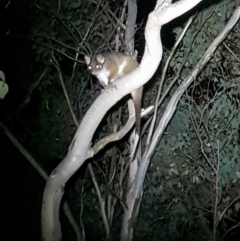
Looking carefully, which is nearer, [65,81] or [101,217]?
[65,81]

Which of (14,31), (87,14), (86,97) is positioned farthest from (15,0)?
(86,97)

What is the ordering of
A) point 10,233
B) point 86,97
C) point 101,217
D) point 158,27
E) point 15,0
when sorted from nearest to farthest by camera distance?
point 158,27, point 15,0, point 86,97, point 101,217, point 10,233

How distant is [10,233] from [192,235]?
59.6 inches

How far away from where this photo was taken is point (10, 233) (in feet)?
16.2

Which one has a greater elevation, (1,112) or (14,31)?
(14,31)

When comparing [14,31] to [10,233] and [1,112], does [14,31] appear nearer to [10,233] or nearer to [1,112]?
[1,112]

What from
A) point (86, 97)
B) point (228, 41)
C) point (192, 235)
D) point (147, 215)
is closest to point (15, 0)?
point (86, 97)

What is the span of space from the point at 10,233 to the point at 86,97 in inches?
56.9

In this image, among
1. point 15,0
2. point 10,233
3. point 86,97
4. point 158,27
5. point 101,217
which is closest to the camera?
point 158,27

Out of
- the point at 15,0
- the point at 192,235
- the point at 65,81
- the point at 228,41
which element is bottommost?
the point at 192,235

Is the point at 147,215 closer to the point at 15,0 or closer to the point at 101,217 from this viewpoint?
the point at 101,217

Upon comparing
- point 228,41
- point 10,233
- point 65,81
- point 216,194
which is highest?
point 65,81

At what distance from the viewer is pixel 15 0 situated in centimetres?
401

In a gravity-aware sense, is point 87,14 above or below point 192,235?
above
